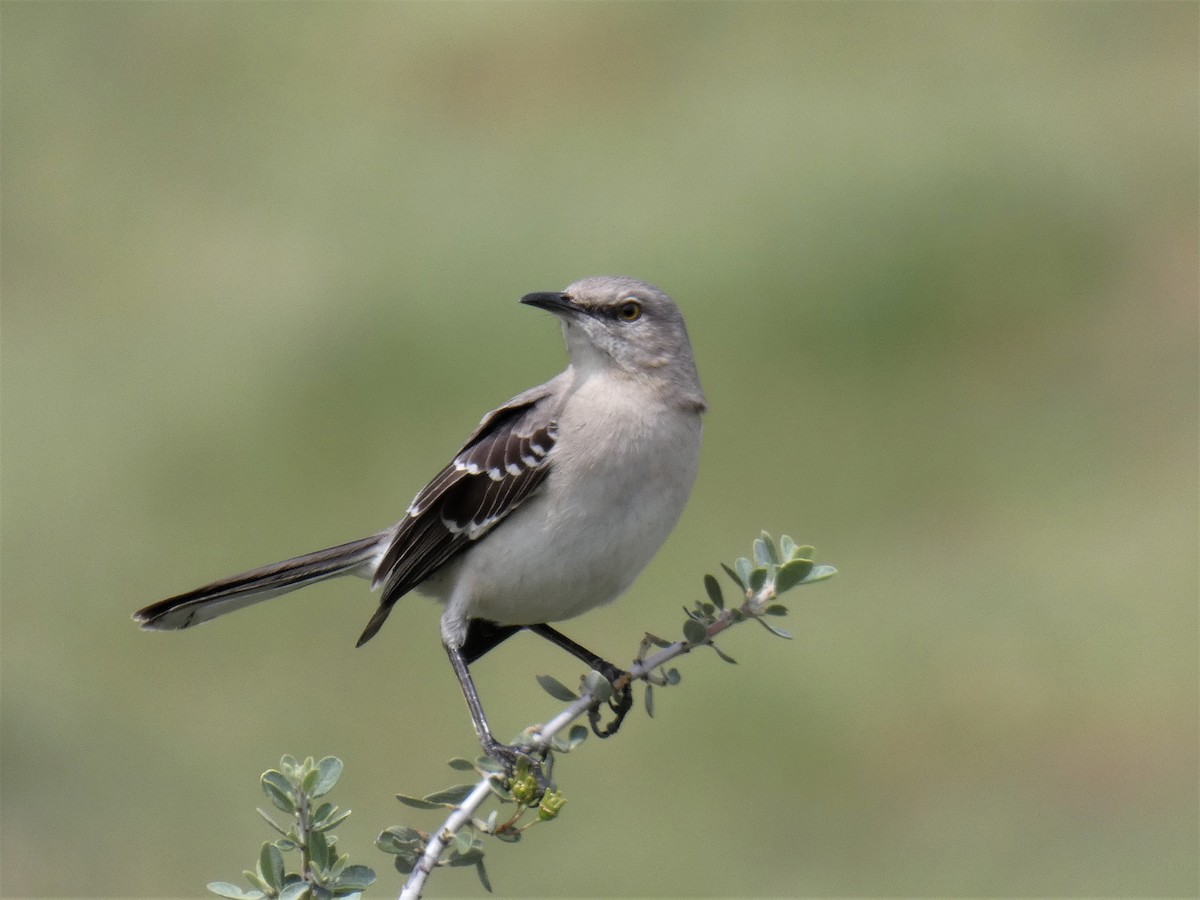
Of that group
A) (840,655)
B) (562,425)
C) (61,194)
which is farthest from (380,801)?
(61,194)

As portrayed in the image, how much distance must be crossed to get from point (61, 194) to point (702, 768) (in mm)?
9280

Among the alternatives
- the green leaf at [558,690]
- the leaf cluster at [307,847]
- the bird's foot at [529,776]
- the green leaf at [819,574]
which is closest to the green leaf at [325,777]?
the leaf cluster at [307,847]

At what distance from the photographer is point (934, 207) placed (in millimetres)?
12094

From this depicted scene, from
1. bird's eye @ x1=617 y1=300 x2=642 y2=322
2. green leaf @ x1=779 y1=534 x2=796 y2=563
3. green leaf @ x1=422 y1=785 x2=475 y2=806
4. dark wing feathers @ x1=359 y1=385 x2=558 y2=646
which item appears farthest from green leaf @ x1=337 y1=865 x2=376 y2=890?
bird's eye @ x1=617 y1=300 x2=642 y2=322

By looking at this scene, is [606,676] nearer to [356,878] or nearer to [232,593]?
[232,593]

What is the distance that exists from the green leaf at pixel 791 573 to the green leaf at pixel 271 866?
1268 mm

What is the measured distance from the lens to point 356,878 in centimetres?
294

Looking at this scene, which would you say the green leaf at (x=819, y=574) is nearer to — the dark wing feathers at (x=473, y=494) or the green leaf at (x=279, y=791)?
the green leaf at (x=279, y=791)

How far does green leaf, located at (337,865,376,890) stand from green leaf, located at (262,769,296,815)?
166 millimetres

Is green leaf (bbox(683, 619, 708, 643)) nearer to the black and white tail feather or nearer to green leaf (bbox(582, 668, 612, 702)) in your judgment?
green leaf (bbox(582, 668, 612, 702))

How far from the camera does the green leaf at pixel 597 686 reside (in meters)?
3.49

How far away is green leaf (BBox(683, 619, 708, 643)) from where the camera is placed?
3420 mm

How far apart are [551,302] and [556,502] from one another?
70 cm

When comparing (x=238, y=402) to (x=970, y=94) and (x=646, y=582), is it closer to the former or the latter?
(x=646, y=582)
